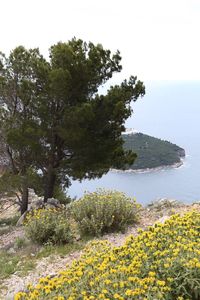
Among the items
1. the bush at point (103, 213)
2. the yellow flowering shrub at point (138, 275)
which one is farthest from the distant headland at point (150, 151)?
the yellow flowering shrub at point (138, 275)

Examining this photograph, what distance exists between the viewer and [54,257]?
817cm

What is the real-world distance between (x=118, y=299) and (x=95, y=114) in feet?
31.0

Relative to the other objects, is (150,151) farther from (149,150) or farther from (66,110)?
(66,110)

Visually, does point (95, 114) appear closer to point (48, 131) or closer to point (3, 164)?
point (48, 131)

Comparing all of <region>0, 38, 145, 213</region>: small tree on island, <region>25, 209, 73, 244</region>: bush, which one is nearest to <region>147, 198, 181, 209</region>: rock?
<region>0, 38, 145, 213</region>: small tree on island

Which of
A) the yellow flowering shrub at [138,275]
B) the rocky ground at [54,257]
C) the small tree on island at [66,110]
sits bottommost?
the rocky ground at [54,257]

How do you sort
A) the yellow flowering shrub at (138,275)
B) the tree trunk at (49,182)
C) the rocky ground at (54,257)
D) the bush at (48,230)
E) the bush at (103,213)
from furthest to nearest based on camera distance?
1. the tree trunk at (49,182)
2. the bush at (103,213)
3. the bush at (48,230)
4. the rocky ground at (54,257)
5. the yellow flowering shrub at (138,275)

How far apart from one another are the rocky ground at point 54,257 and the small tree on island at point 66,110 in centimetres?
297

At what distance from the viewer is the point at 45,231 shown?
9156mm

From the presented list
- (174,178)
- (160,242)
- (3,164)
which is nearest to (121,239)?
(160,242)

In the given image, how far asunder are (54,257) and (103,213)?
1.68 meters

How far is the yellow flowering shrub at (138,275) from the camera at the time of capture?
14.3 ft

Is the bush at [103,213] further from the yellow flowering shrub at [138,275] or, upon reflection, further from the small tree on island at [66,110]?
the yellow flowering shrub at [138,275]

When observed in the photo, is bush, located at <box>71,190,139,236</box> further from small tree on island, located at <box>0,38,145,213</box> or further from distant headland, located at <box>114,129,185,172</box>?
distant headland, located at <box>114,129,185,172</box>
